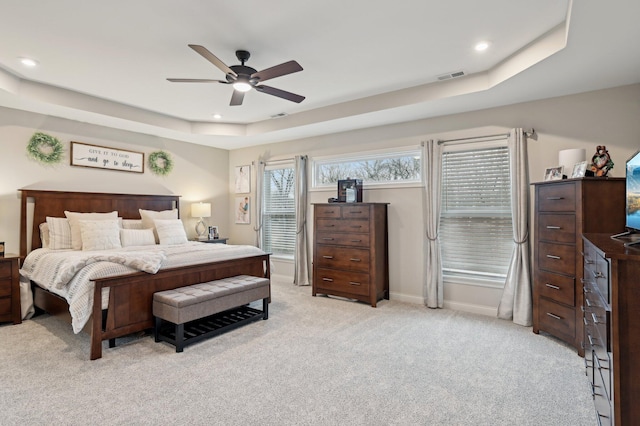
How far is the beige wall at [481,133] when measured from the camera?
3.35m

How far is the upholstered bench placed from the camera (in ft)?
9.94

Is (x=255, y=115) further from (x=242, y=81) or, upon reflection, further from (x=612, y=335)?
(x=612, y=335)

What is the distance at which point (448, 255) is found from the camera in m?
4.42

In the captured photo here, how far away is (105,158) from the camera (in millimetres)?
5039

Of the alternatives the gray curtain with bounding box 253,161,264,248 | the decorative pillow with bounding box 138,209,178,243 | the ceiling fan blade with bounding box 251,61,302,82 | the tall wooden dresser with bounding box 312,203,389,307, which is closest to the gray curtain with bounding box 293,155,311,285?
the tall wooden dresser with bounding box 312,203,389,307

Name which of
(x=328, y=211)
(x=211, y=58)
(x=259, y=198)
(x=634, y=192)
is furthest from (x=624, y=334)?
(x=259, y=198)

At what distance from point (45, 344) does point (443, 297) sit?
4.33m

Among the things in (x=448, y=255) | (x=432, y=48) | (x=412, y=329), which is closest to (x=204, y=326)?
(x=412, y=329)

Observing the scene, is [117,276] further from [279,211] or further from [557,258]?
[557,258]

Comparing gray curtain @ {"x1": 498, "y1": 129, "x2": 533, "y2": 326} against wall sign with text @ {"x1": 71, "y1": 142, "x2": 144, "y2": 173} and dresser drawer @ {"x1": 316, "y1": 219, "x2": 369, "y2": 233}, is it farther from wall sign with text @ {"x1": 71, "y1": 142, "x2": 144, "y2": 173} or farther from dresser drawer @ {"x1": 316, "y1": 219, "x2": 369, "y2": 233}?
wall sign with text @ {"x1": 71, "y1": 142, "x2": 144, "y2": 173}

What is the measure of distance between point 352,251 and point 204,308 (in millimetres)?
2112

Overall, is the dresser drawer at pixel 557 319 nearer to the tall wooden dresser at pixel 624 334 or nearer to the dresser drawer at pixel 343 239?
the tall wooden dresser at pixel 624 334

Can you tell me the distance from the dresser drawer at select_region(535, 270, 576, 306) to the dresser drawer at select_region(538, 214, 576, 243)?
34 cm

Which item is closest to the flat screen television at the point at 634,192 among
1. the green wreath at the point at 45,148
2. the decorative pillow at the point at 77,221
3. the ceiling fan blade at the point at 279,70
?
the ceiling fan blade at the point at 279,70
